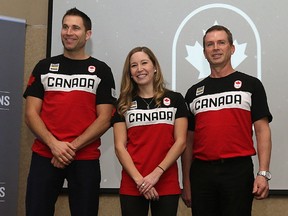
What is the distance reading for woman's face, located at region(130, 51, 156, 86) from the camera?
232 cm

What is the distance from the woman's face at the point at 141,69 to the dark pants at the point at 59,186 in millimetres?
538

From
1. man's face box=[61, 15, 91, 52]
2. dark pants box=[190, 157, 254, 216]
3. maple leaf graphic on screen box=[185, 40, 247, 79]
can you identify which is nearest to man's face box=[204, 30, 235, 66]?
dark pants box=[190, 157, 254, 216]

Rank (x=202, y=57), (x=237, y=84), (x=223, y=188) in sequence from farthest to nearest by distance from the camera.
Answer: (x=202, y=57), (x=237, y=84), (x=223, y=188)

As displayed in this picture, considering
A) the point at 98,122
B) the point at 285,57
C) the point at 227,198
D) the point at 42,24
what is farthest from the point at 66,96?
the point at 285,57

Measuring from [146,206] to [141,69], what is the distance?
2.46ft

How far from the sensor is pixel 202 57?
3211mm

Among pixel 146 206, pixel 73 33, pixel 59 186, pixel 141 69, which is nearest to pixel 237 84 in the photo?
pixel 141 69

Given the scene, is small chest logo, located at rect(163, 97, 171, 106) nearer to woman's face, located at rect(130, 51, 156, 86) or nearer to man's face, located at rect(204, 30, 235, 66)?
woman's face, located at rect(130, 51, 156, 86)

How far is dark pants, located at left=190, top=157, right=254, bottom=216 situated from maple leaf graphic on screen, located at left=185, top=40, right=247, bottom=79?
1.15m

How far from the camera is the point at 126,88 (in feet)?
7.76

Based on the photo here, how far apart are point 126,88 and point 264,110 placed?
2.53 feet

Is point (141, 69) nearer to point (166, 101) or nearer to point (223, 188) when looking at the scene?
point (166, 101)

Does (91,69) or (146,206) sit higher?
(91,69)

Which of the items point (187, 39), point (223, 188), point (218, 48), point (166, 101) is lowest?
point (223, 188)
